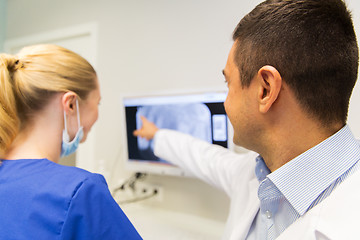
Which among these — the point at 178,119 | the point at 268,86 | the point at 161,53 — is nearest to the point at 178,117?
the point at 178,119

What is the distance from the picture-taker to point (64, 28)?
2211 mm

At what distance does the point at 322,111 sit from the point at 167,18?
122cm

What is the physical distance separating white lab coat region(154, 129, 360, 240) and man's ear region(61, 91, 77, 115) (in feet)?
1.76

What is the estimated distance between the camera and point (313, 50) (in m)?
0.63

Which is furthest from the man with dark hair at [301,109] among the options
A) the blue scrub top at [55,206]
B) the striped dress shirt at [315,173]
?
the blue scrub top at [55,206]

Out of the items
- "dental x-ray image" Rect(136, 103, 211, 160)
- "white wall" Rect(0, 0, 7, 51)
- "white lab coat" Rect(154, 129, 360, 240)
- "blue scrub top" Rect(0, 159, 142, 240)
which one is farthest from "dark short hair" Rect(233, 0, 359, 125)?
"white wall" Rect(0, 0, 7, 51)

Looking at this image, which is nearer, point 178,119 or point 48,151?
point 48,151

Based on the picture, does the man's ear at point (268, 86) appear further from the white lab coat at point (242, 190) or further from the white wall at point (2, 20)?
the white wall at point (2, 20)

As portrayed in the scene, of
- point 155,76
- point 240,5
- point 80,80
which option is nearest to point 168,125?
point 155,76

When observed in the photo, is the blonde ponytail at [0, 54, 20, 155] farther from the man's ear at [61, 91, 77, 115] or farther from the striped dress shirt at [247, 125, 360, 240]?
the striped dress shirt at [247, 125, 360, 240]

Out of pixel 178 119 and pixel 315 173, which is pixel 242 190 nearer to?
pixel 315 173

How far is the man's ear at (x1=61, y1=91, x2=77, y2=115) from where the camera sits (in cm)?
93

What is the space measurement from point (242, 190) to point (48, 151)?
70cm

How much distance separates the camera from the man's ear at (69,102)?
0.93m
